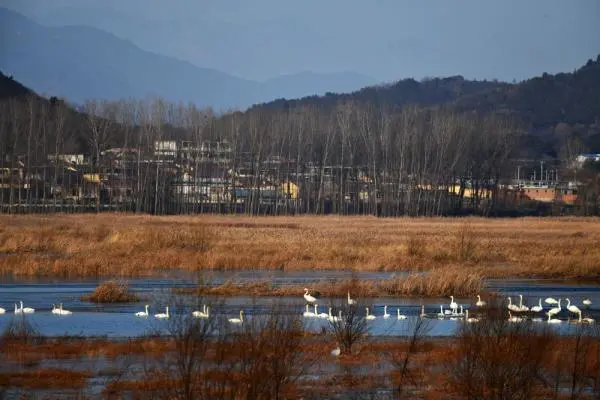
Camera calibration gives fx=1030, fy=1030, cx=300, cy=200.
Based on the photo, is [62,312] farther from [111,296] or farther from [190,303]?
[190,303]

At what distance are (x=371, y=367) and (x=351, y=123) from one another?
9957 cm

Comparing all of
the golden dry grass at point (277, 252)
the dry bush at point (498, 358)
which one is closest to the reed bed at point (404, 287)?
the golden dry grass at point (277, 252)

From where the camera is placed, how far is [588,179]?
119375 mm

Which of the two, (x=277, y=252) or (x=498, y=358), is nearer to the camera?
(x=498, y=358)

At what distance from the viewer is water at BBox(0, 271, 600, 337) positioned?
2514 centimetres

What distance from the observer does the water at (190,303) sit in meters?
25.1

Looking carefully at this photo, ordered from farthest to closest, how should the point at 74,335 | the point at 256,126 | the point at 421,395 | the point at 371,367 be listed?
the point at 256,126, the point at 74,335, the point at 371,367, the point at 421,395

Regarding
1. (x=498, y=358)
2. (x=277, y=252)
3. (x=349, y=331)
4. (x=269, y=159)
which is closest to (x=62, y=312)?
(x=349, y=331)

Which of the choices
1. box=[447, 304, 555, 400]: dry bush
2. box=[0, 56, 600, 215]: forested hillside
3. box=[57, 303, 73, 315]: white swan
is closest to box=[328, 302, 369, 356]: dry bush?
box=[447, 304, 555, 400]: dry bush

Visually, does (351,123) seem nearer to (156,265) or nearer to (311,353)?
(156,265)

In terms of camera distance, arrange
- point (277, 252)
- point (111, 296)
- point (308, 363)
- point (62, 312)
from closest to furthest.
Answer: point (308, 363), point (62, 312), point (111, 296), point (277, 252)

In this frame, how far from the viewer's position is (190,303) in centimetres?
1995

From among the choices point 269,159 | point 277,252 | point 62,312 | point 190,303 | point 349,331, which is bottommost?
point 62,312

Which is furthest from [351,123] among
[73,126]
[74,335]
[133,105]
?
[74,335]
